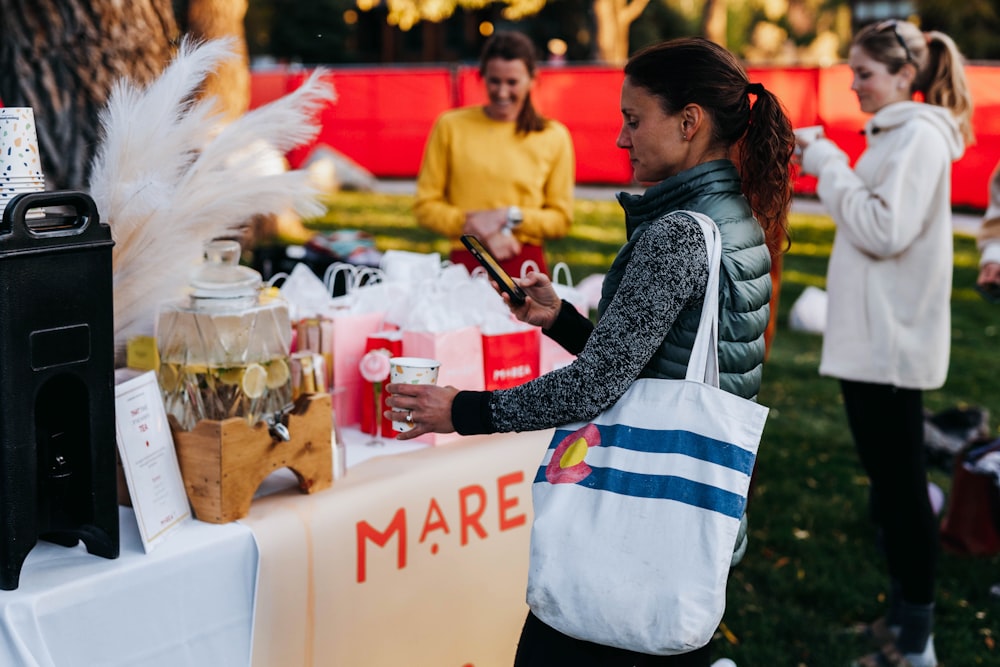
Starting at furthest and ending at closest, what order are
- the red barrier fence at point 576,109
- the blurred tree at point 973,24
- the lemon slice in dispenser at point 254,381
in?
the blurred tree at point 973,24 < the red barrier fence at point 576,109 < the lemon slice in dispenser at point 254,381

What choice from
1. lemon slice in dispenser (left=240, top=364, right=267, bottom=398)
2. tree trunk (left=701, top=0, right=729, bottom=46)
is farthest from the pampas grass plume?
tree trunk (left=701, top=0, right=729, bottom=46)

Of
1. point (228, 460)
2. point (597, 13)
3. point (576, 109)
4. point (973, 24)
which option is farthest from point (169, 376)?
point (973, 24)

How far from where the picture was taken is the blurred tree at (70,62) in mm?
3359

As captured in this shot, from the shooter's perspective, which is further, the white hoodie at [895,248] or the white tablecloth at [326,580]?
the white hoodie at [895,248]

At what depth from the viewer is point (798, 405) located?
640 cm

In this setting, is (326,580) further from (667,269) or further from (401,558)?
(667,269)

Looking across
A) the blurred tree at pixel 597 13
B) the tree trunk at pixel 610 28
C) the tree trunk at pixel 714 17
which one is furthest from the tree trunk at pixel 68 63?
the tree trunk at pixel 714 17

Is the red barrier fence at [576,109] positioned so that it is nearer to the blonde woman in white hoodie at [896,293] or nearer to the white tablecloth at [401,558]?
the blonde woman in white hoodie at [896,293]

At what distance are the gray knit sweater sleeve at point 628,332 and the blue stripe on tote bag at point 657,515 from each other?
0.04m

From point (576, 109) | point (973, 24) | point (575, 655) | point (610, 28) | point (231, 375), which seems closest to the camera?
point (575, 655)

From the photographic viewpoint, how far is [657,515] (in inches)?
68.2

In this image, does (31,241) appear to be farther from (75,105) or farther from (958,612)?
(958,612)

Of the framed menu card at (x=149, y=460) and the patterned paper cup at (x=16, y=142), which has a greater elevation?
the patterned paper cup at (x=16, y=142)

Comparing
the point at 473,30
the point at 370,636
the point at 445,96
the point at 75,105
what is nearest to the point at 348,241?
the point at 75,105
